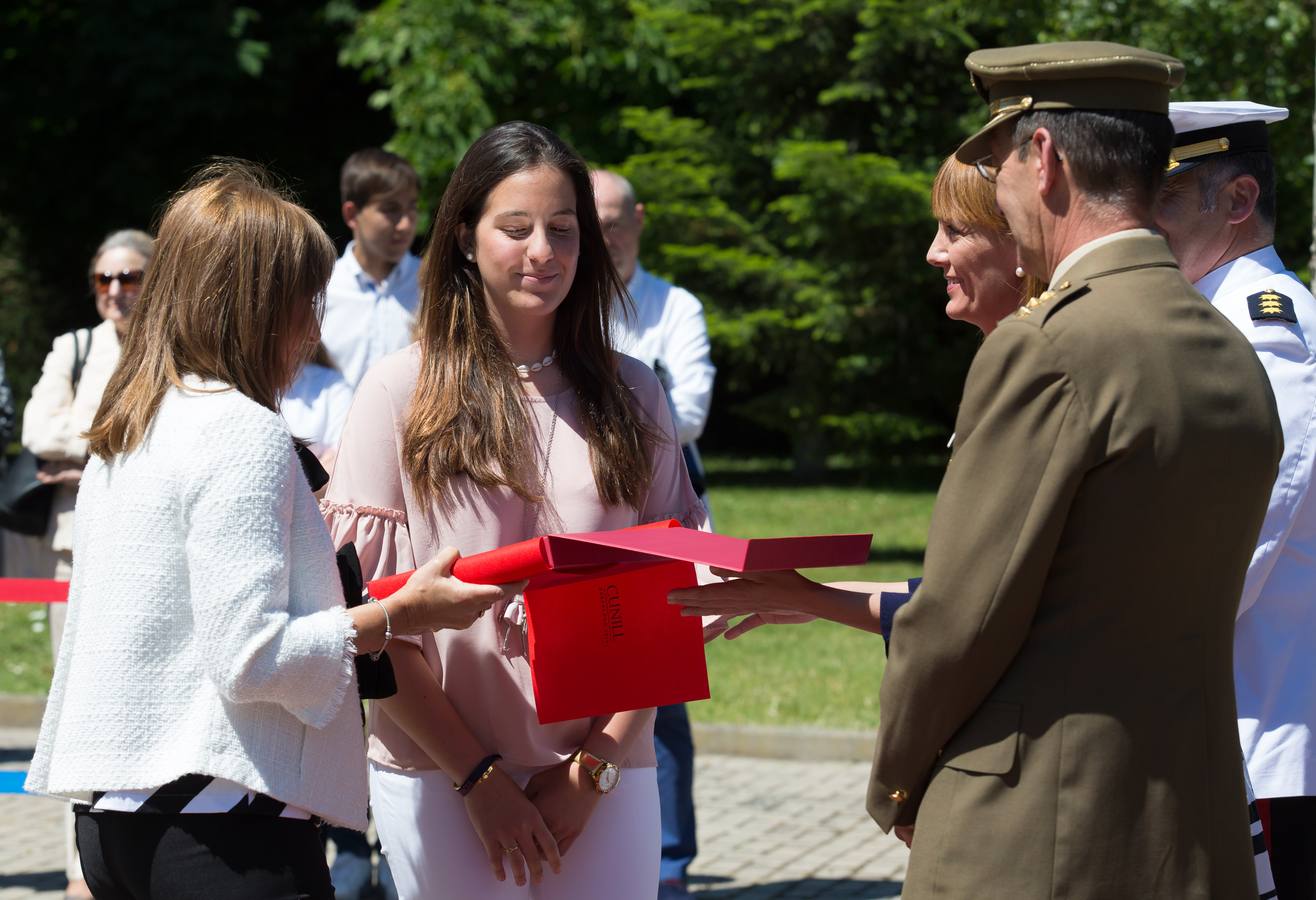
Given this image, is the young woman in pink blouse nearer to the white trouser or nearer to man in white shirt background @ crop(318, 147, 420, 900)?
the white trouser

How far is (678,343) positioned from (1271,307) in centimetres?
340

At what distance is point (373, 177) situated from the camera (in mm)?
6230

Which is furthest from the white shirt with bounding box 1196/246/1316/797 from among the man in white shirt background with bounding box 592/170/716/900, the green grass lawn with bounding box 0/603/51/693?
the green grass lawn with bounding box 0/603/51/693

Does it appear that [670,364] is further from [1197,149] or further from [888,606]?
[888,606]

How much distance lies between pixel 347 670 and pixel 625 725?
0.74m

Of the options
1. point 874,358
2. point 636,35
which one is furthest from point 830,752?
point 636,35

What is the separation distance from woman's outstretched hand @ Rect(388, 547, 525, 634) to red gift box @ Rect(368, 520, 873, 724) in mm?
37

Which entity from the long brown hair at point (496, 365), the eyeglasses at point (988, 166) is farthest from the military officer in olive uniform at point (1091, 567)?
the long brown hair at point (496, 365)

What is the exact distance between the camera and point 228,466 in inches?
97.6

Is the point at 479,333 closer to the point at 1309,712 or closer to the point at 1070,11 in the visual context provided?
the point at 1309,712

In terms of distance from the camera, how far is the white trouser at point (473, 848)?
9.81 feet

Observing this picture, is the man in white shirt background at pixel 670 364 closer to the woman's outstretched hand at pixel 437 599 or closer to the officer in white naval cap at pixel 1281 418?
the officer in white naval cap at pixel 1281 418

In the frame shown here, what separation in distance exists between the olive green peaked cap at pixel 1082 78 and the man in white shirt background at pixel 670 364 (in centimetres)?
265

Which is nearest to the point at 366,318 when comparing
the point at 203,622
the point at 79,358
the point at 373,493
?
the point at 79,358
